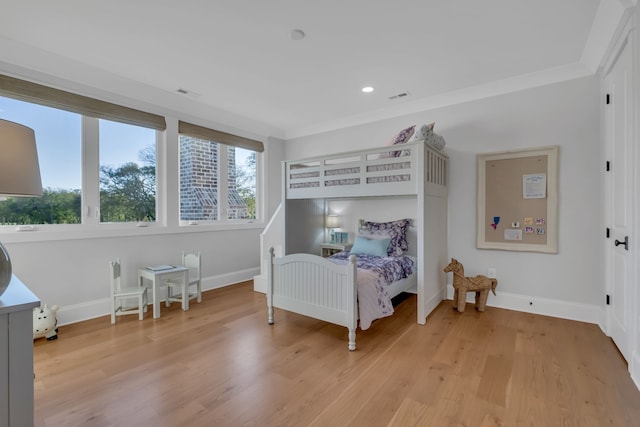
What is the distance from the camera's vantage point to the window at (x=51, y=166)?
8.87 ft

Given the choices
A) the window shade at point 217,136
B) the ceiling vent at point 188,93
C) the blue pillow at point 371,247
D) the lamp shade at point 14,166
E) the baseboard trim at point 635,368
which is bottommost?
the baseboard trim at point 635,368

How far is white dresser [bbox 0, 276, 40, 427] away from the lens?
1045 millimetres

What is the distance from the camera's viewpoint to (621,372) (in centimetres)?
206

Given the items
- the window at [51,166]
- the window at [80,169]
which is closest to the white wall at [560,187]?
the window at [80,169]

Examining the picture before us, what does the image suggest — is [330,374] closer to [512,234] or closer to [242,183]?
[512,234]

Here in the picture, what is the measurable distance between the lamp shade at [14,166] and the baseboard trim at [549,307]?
405cm

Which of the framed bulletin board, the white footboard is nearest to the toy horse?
the framed bulletin board

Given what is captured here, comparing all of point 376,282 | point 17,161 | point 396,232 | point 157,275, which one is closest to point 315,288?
point 376,282

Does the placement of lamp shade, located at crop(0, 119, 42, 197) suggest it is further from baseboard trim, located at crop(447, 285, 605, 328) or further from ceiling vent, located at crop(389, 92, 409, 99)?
baseboard trim, located at crop(447, 285, 605, 328)

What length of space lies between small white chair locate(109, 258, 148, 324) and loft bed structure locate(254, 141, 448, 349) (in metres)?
1.36

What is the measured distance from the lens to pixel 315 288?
108 inches

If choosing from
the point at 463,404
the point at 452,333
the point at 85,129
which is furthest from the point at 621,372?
the point at 85,129

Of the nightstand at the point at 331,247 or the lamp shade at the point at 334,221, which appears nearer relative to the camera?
the nightstand at the point at 331,247

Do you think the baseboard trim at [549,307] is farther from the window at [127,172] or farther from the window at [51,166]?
the window at [51,166]
